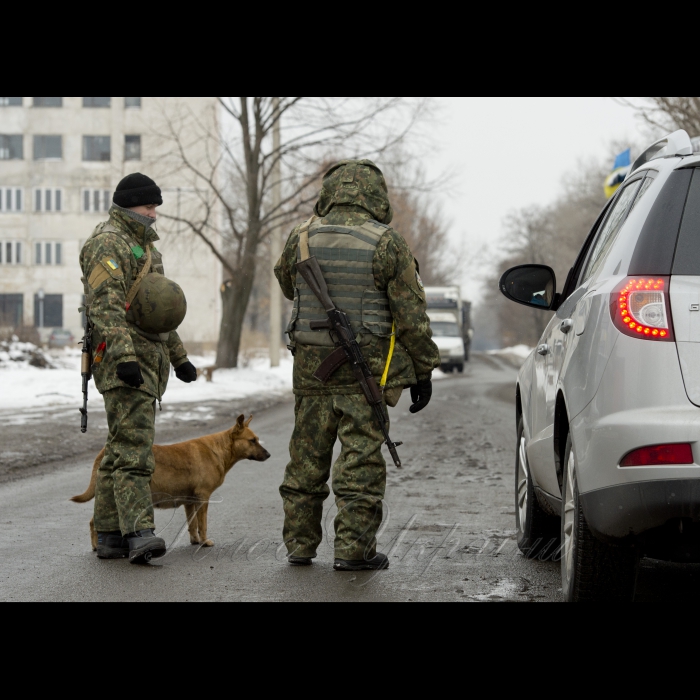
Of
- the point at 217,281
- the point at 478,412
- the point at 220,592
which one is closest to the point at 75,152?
the point at 217,281

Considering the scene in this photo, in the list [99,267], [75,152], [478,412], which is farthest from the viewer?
[75,152]

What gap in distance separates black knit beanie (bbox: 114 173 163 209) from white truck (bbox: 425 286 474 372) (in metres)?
29.2

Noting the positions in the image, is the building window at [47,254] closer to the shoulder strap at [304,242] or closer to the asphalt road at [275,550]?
the asphalt road at [275,550]

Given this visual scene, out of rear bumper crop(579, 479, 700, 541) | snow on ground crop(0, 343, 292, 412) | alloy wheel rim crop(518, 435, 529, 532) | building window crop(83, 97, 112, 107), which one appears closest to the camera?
rear bumper crop(579, 479, 700, 541)

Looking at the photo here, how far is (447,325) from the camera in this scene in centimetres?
4075

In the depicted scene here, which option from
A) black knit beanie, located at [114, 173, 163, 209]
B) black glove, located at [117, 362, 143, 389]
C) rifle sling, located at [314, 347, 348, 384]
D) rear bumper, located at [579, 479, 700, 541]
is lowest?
rear bumper, located at [579, 479, 700, 541]

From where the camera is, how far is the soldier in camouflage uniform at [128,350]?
5469 millimetres

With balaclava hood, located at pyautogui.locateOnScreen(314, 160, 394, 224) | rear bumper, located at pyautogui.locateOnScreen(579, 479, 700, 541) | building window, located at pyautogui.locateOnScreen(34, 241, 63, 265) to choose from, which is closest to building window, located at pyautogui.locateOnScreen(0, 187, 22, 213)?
building window, located at pyautogui.locateOnScreen(34, 241, 63, 265)

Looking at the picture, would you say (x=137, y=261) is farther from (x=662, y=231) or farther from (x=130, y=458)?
(x=662, y=231)

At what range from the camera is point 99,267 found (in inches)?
218

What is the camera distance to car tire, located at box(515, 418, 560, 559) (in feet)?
18.4

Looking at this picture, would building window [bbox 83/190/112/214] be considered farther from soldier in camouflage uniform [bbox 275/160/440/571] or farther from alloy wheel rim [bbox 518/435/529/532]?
soldier in camouflage uniform [bbox 275/160/440/571]
